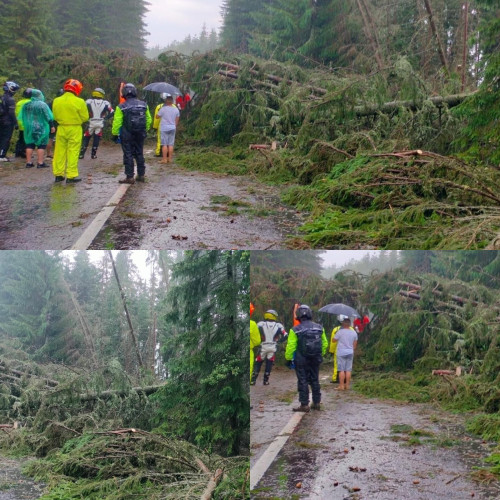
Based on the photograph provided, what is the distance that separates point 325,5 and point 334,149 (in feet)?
63.8

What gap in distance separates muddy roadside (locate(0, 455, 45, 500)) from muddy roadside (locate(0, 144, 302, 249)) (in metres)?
2.20

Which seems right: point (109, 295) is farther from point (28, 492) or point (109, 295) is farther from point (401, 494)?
point (401, 494)

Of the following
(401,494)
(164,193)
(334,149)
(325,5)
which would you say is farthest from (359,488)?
(325,5)

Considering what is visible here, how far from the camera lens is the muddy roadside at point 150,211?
6305mm

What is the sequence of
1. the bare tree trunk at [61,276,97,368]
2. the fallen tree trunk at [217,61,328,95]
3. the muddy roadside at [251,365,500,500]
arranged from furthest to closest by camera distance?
the fallen tree trunk at [217,61,328,95]
the bare tree trunk at [61,276,97,368]
the muddy roadside at [251,365,500,500]

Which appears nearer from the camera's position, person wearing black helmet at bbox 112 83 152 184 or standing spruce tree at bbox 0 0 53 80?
person wearing black helmet at bbox 112 83 152 184

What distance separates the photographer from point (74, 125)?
9367mm

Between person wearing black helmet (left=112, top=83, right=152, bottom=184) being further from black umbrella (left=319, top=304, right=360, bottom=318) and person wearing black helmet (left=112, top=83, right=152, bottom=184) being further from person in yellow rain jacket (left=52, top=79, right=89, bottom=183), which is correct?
black umbrella (left=319, top=304, right=360, bottom=318)

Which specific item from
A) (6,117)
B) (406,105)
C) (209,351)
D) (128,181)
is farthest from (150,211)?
(6,117)

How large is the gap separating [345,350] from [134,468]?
2.07 meters

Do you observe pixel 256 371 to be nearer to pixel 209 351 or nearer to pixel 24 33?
pixel 209 351

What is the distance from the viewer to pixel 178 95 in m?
13.9

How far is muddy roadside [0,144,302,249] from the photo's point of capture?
630cm

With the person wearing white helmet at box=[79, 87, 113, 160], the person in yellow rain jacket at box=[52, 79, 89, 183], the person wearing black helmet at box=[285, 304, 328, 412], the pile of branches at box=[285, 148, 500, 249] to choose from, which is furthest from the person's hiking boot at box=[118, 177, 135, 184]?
the person wearing black helmet at box=[285, 304, 328, 412]
